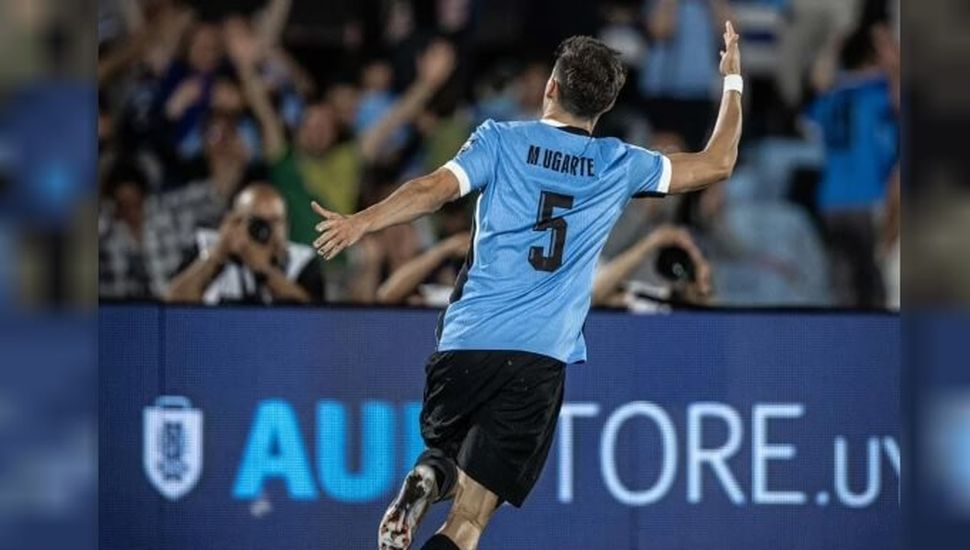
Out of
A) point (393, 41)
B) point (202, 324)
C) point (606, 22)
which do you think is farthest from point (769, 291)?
point (202, 324)

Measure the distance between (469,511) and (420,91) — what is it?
4107 millimetres

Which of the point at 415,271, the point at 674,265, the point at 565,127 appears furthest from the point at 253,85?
the point at 565,127

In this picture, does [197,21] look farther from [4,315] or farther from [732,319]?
[4,315]

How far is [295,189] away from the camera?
343 inches

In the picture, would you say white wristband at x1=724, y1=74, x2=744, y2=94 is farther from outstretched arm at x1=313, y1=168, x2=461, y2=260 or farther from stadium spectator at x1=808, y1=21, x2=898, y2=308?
stadium spectator at x1=808, y1=21, x2=898, y2=308

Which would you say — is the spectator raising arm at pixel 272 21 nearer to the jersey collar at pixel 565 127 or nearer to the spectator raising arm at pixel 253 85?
the spectator raising arm at pixel 253 85

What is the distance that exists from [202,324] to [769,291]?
3371 mm

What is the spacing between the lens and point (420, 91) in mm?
9102

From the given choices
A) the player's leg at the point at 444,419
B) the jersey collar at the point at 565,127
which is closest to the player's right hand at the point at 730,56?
the jersey collar at the point at 565,127

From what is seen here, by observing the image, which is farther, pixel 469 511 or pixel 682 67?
pixel 682 67

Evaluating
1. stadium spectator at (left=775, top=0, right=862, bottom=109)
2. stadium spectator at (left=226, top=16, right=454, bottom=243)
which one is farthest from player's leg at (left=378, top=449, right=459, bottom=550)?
stadium spectator at (left=775, top=0, right=862, bottom=109)

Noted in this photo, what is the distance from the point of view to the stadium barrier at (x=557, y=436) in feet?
27.1

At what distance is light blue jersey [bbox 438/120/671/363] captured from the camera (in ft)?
17.9

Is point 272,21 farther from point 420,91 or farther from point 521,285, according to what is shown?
point 521,285
